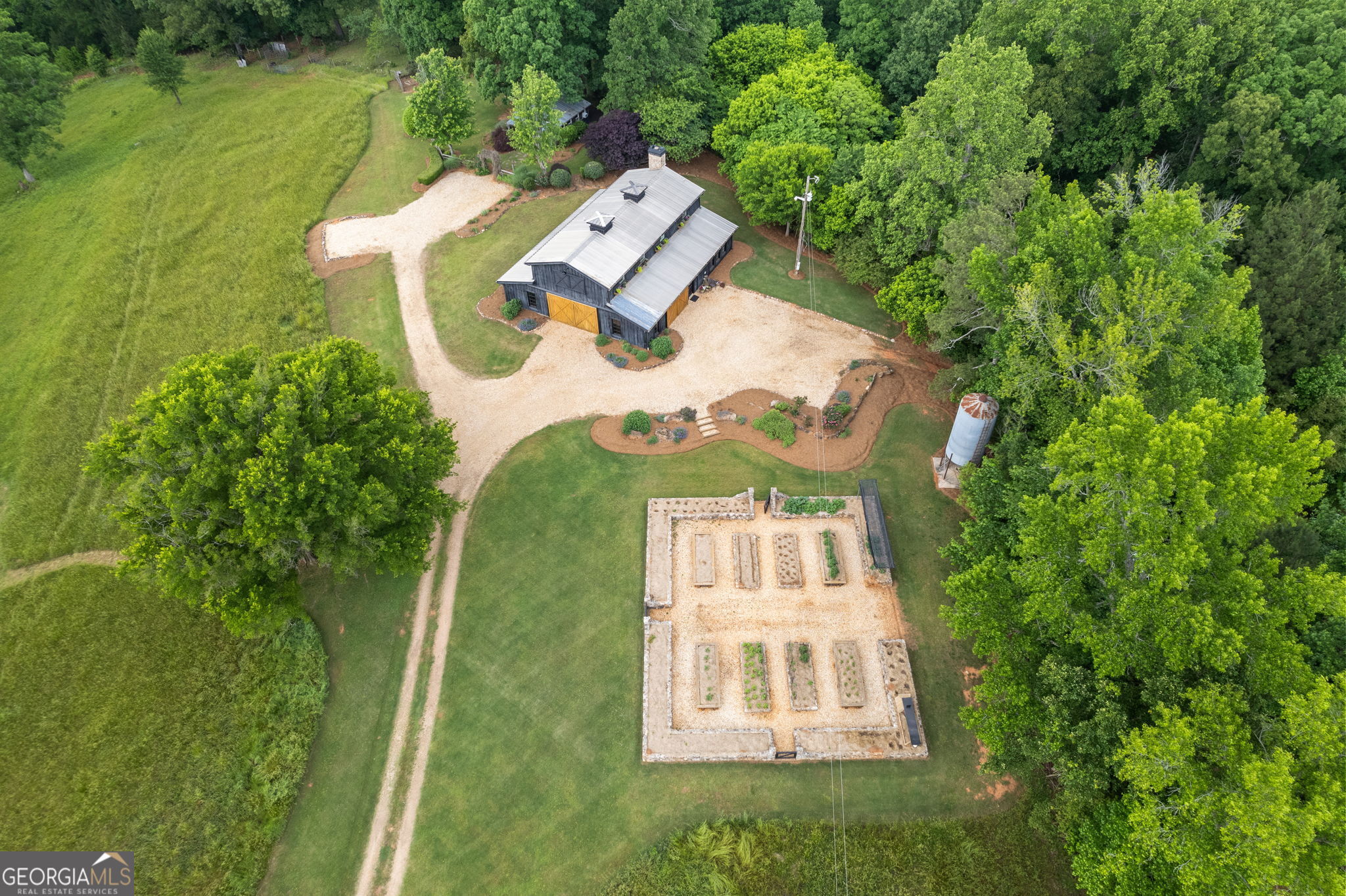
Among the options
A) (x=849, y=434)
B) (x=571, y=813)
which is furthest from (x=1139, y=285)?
(x=571, y=813)

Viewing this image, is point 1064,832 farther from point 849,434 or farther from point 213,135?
point 213,135

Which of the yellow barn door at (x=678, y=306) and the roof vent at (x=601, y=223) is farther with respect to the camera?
the yellow barn door at (x=678, y=306)

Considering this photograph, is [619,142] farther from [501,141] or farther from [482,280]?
[482,280]

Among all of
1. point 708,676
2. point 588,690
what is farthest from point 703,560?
point 588,690

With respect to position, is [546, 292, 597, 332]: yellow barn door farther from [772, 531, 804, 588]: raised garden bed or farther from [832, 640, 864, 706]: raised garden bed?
[832, 640, 864, 706]: raised garden bed

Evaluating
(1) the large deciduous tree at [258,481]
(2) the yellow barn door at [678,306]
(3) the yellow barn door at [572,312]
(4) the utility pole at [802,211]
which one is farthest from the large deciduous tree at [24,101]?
(4) the utility pole at [802,211]

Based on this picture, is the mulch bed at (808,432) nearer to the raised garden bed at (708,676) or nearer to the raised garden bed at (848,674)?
the raised garden bed at (848,674)
